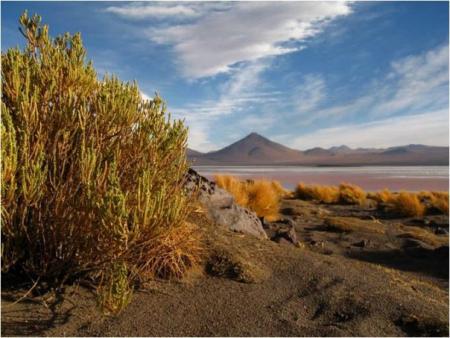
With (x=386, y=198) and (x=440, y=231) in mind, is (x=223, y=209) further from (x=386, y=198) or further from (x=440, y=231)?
(x=386, y=198)

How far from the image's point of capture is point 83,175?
13.4 feet

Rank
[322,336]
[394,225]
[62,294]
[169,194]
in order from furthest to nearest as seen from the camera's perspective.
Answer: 1. [394,225]
2. [169,194]
3. [62,294]
4. [322,336]

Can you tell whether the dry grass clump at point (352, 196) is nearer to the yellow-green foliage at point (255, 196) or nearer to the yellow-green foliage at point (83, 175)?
the yellow-green foliage at point (255, 196)

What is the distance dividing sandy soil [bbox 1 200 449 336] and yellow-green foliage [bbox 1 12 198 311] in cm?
28

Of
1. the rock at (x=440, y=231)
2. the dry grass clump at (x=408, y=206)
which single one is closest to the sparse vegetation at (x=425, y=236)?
the rock at (x=440, y=231)

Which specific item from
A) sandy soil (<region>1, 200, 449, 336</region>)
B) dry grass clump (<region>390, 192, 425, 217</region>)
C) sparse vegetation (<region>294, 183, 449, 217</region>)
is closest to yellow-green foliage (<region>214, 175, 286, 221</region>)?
sandy soil (<region>1, 200, 449, 336</region>)

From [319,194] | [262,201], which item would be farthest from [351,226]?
[319,194]

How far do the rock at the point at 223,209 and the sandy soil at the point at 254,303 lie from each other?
765mm

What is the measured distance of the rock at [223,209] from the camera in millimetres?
7680

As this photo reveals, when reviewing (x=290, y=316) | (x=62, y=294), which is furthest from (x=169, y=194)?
(x=290, y=316)

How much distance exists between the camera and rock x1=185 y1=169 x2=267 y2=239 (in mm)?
7680

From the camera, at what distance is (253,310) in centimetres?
465

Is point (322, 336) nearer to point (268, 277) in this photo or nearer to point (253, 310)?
point (253, 310)

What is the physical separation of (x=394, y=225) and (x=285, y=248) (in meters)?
8.39
